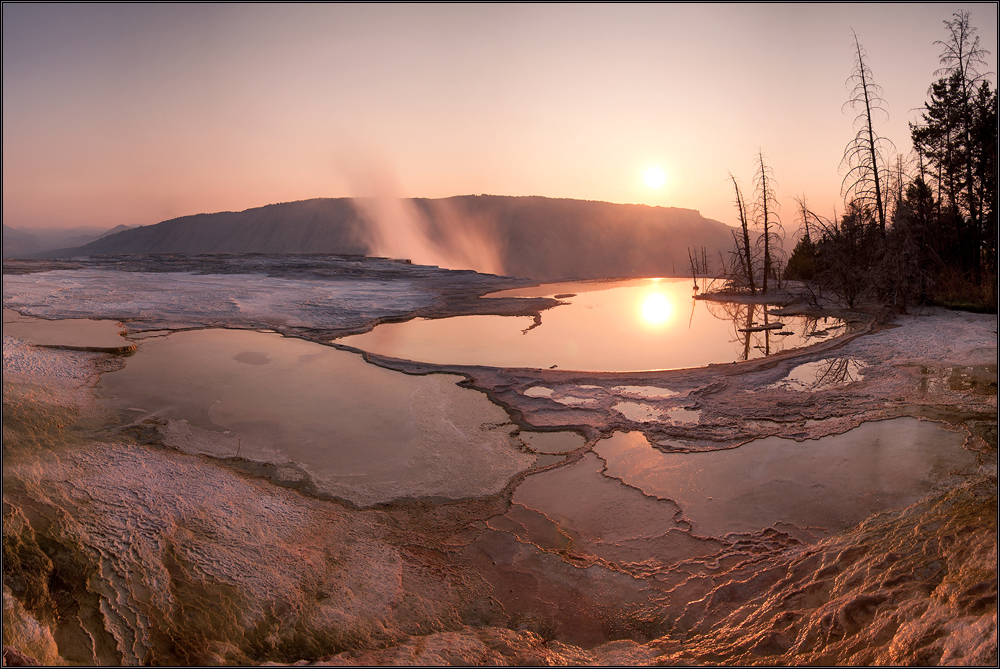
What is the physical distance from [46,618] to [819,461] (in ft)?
19.7

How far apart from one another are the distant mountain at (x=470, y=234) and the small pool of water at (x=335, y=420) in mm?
65160

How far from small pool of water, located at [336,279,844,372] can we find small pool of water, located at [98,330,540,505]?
1.68 metres

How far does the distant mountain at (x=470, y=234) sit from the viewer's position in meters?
77.1

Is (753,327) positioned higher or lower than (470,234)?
lower

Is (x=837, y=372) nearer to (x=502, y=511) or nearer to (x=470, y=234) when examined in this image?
(x=502, y=511)

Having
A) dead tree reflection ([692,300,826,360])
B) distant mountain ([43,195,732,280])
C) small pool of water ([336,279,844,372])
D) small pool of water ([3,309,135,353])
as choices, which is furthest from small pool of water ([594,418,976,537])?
distant mountain ([43,195,732,280])

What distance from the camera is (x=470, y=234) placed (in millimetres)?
84750

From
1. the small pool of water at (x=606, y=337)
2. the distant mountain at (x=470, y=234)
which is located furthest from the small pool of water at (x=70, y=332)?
the distant mountain at (x=470, y=234)

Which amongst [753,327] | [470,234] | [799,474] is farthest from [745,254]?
[470,234]

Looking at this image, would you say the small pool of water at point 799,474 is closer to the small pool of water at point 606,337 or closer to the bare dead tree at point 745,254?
the small pool of water at point 606,337

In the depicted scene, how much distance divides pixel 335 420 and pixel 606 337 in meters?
6.18

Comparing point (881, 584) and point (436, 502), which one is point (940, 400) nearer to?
point (881, 584)

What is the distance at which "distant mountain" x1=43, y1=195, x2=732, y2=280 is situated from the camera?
7706 cm

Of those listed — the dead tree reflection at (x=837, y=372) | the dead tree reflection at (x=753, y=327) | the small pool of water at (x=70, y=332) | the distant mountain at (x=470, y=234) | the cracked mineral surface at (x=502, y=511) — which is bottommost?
the cracked mineral surface at (x=502, y=511)
